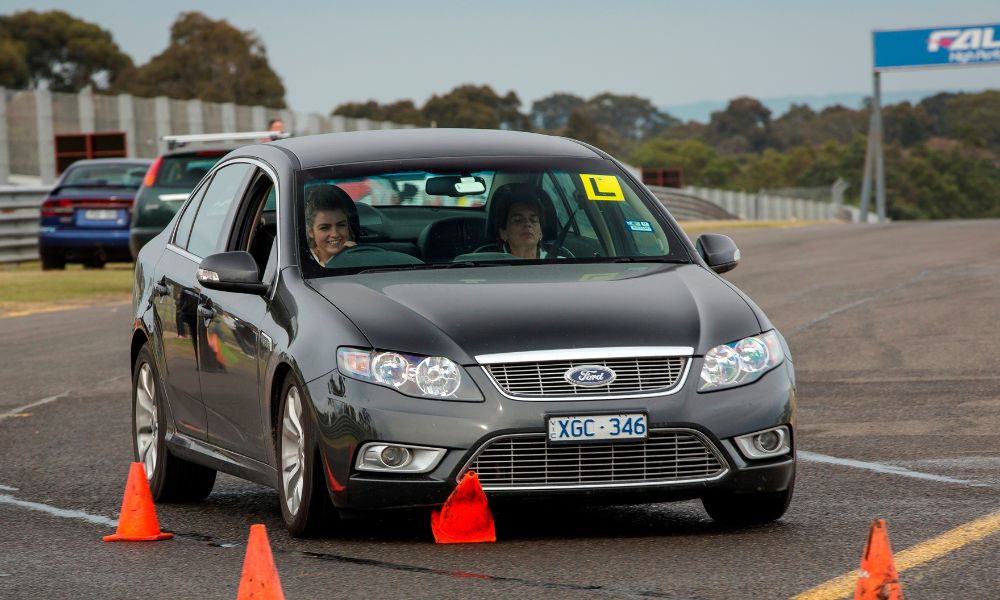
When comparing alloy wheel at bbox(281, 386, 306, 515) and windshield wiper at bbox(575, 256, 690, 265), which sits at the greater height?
windshield wiper at bbox(575, 256, 690, 265)

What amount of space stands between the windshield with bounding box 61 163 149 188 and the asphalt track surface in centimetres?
1300

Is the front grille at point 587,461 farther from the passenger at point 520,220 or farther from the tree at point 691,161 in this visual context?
the tree at point 691,161

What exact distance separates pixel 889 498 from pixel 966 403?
3624 mm

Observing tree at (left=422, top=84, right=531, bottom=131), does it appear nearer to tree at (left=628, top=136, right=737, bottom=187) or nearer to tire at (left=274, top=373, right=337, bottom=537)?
tree at (left=628, top=136, right=737, bottom=187)

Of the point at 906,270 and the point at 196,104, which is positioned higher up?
the point at 196,104

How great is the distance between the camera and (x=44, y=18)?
354 ft

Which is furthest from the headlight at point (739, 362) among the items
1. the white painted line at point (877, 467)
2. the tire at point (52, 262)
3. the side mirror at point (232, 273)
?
the tire at point (52, 262)

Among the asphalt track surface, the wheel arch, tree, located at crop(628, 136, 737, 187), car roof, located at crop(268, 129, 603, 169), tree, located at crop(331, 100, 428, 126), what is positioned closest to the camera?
the asphalt track surface

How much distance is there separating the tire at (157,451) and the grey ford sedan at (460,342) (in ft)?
0.06

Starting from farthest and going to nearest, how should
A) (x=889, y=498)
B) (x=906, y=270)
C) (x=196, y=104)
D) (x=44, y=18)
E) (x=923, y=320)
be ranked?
1. (x=44, y=18)
2. (x=196, y=104)
3. (x=906, y=270)
4. (x=923, y=320)
5. (x=889, y=498)

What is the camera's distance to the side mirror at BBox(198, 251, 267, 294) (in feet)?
25.0

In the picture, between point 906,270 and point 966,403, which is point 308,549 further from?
point 906,270

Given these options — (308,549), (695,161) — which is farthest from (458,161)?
(695,161)

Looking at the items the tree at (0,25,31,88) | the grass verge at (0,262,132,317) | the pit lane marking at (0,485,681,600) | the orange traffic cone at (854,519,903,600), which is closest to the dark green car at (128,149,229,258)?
the grass verge at (0,262,132,317)
